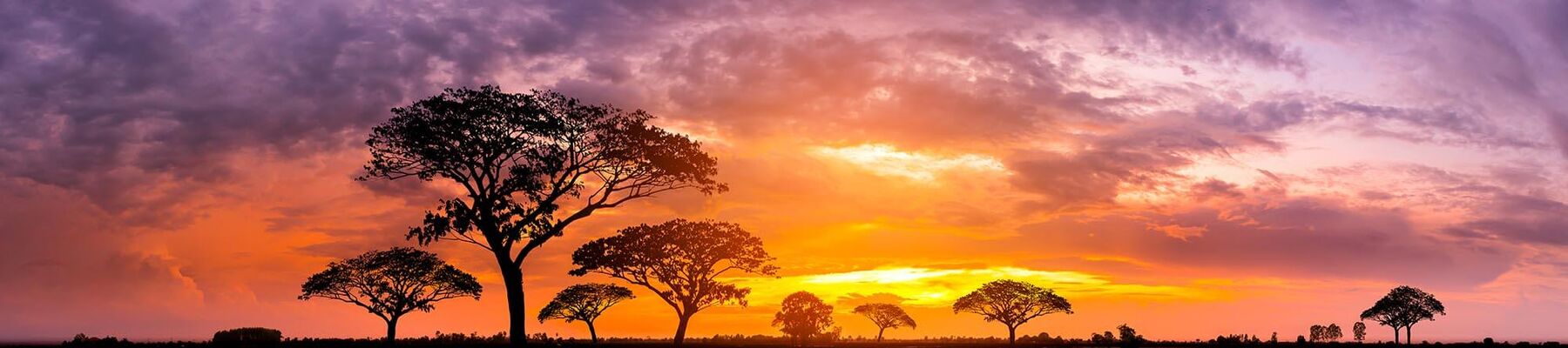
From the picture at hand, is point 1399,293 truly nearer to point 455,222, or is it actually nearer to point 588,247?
point 588,247

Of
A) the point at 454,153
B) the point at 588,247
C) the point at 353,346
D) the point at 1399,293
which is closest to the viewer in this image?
the point at 454,153

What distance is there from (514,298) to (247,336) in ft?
155

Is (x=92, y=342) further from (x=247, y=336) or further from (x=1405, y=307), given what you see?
(x=1405, y=307)

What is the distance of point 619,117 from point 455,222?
9.18 metres

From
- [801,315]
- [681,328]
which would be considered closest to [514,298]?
[681,328]

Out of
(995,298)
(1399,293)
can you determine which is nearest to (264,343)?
(995,298)

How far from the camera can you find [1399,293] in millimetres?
147750

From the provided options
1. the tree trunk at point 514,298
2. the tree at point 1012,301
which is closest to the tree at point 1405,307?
the tree at point 1012,301

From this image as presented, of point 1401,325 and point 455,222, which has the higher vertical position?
point 455,222

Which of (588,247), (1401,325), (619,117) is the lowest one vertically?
(1401,325)

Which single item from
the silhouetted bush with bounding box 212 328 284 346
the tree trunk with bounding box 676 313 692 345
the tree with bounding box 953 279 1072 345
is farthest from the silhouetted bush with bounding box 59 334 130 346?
the tree with bounding box 953 279 1072 345

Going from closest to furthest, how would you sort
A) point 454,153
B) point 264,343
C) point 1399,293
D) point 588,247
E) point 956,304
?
1. point 454,153
2. point 264,343
3. point 588,247
4. point 1399,293
5. point 956,304

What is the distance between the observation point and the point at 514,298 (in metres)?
49.7

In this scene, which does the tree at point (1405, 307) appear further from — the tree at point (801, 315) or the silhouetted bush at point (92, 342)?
the silhouetted bush at point (92, 342)
